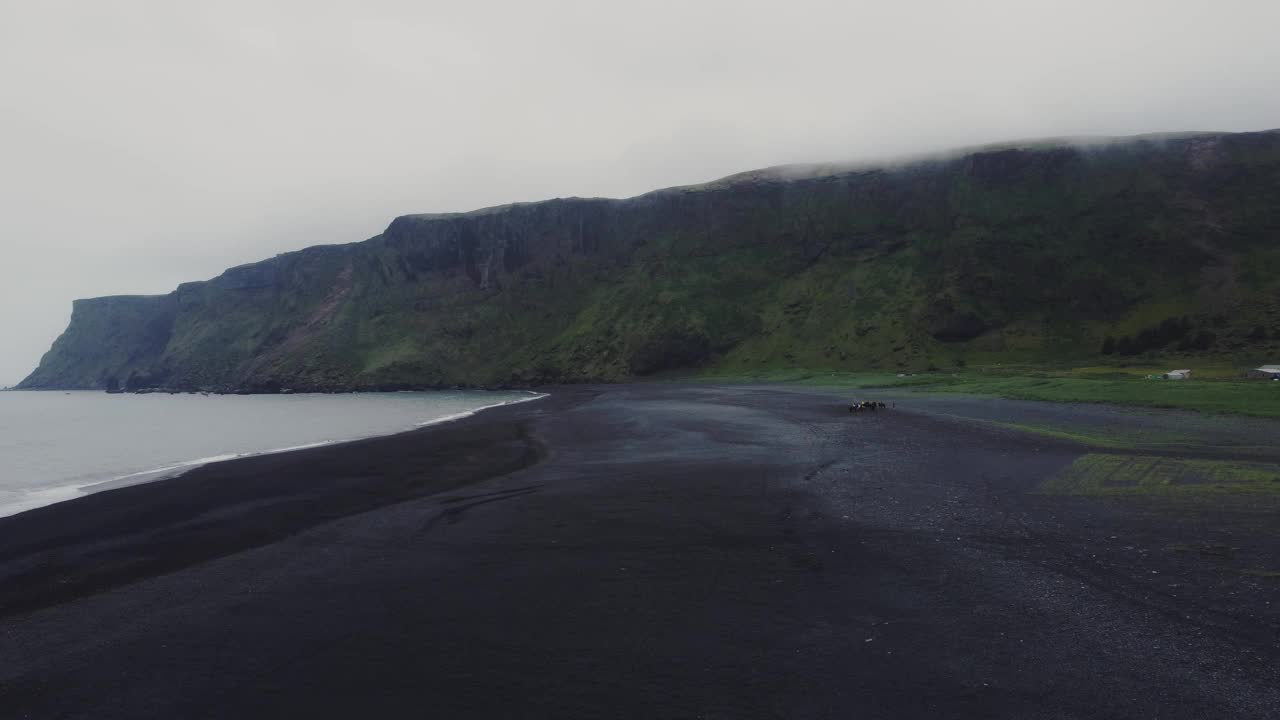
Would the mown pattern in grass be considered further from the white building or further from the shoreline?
the white building

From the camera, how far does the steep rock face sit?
114m

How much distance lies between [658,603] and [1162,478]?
18.4 meters

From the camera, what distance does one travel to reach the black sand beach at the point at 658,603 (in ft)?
27.1

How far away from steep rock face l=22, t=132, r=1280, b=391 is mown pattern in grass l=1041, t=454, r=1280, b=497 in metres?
94.8

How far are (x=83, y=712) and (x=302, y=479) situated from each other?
19641 millimetres

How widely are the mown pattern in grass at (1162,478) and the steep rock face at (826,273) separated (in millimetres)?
94825

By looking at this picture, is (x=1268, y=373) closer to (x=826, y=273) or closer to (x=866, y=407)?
(x=866, y=407)

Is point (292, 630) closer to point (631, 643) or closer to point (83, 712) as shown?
point (83, 712)

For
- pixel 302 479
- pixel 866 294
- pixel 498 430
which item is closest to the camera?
pixel 302 479

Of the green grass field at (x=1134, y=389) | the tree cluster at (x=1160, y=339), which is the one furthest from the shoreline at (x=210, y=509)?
the tree cluster at (x=1160, y=339)

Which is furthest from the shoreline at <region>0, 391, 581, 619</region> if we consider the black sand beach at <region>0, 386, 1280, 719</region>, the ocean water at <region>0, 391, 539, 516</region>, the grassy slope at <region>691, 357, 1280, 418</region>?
the grassy slope at <region>691, 357, 1280, 418</region>

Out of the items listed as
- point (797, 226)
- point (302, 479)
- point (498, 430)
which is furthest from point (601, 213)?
point (302, 479)

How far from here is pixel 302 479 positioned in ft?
88.2

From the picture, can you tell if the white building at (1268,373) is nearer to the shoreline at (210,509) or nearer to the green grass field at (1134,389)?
the green grass field at (1134,389)
